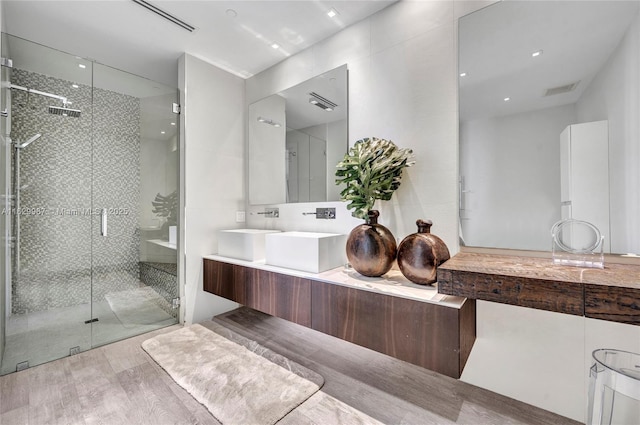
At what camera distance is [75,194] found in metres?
2.13

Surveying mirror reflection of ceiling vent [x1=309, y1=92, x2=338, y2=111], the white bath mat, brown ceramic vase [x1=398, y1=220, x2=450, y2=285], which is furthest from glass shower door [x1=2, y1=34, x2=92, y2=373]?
brown ceramic vase [x1=398, y1=220, x2=450, y2=285]

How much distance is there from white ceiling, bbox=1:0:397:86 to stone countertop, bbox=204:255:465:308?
193cm

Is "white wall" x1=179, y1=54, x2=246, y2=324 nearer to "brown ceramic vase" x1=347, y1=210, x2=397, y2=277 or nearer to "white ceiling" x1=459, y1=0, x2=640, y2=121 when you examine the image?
"brown ceramic vase" x1=347, y1=210, x2=397, y2=277

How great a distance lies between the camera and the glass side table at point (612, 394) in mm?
1076

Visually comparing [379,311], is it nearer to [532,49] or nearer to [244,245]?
[244,245]

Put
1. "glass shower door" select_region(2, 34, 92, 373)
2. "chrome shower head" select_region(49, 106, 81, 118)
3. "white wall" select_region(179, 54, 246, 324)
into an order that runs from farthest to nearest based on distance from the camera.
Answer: "white wall" select_region(179, 54, 246, 324)
"chrome shower head" select_region(49, 106, 81, 118)
"glass shower door" select_region(2, 34, 92, 373)

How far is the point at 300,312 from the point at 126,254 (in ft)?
5.80

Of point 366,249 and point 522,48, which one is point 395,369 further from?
point 522,48

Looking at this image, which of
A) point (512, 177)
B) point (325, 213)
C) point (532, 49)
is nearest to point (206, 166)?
point (325, 213)

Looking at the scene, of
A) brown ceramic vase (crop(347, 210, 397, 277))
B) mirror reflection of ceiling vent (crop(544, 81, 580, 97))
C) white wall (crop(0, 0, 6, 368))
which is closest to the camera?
mirror reflection of ceiling vent (crop(544, 81, 580, 97))

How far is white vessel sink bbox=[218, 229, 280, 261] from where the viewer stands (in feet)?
7.33

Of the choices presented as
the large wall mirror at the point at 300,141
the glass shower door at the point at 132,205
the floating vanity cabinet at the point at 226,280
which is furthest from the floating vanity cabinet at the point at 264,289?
the large wall mirror at the point at 300,141

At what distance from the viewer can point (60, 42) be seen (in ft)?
7.54

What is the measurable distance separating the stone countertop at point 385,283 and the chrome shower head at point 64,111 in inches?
75.5
